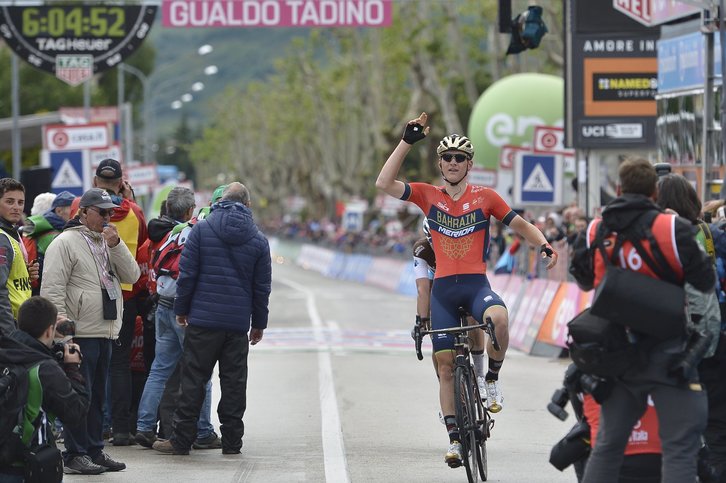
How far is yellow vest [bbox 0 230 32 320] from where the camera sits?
959cm

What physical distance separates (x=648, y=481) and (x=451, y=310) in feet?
9.49

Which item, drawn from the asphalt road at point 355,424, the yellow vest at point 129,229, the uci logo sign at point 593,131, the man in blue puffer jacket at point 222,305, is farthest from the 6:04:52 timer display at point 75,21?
the man in blue puffer jacket at point 222,305

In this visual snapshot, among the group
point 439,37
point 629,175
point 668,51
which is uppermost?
point 439,37

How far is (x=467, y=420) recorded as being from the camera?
971cm

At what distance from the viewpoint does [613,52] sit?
26.2 meters

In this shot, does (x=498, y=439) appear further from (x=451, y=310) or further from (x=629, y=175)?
(x=629, y=175)

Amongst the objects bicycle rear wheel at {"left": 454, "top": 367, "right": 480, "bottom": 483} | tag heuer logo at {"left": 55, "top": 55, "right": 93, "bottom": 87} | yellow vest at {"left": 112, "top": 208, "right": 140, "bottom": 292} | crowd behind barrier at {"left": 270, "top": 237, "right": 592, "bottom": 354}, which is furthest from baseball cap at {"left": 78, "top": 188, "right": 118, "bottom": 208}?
tag heuer logo at {"left": 55, "top": 55, "right": 93, "bottom": 87}

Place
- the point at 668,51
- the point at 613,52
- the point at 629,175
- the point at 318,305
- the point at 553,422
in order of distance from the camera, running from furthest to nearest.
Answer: the point at 318,305, the point at 613,52, the point at 668,51, the point at 553,422, the point at 629,175

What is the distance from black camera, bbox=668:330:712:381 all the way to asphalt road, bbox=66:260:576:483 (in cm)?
288

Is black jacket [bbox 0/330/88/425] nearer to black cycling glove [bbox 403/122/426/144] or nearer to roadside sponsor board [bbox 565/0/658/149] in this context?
black cycling glove [bbox 403/122/426/144]

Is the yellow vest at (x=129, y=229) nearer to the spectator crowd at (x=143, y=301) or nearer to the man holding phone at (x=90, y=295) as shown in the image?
the spectator crowd at (x=143, y=301)

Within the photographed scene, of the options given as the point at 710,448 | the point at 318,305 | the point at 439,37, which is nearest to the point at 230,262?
the point at 710,448

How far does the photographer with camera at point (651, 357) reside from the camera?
7074 mm

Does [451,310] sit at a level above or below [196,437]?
above
